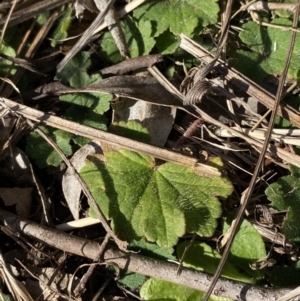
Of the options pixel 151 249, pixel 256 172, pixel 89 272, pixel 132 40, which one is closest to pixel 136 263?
pixel 151 249

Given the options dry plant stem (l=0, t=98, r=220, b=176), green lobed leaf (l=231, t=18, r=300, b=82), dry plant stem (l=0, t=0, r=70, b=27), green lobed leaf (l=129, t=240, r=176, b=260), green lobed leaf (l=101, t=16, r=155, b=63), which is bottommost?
green lobed leaf (l=129, t=240, r=176, b=260)

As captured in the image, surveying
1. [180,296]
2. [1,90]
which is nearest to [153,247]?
[180,296]

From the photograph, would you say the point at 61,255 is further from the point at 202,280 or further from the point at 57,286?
the point at 202,280

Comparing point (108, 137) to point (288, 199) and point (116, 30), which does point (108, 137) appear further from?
point (288, 199)

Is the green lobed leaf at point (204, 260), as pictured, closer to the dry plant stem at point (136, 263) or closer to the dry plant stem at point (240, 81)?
the dry plant stem at point (136, 263)

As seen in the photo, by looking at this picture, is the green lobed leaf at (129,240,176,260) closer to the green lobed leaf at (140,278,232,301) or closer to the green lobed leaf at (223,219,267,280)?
the green lobed leaf at (140,278,232,301)

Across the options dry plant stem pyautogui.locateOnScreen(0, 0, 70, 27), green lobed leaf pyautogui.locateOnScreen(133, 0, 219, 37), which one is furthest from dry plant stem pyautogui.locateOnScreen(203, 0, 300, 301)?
dry plant stem pyautogui.locateOnScreen(0, 0, 70, 27)

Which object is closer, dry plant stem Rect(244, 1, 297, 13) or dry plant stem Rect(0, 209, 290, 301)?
dry plant stem Rect(0, 209, 290, 301)

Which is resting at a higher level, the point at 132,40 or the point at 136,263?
the point at 132,40
